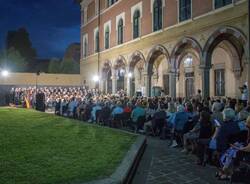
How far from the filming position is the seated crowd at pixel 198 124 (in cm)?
676

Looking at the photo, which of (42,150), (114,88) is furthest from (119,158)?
(114,88)

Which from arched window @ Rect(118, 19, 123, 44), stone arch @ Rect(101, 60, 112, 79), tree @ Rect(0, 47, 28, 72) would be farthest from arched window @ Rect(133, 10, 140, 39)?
tree @ Rect(0, 47, 28, 72)

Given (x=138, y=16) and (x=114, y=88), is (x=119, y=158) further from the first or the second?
(x=114, y=88)

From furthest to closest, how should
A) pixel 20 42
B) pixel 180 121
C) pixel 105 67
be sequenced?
pixel 20 42, pixel 105 67, pixel 180 121

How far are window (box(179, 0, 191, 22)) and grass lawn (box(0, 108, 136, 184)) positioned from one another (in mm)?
11573

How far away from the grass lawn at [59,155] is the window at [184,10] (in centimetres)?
1157

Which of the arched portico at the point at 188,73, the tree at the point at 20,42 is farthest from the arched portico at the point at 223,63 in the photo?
the tree at the point at 20,42

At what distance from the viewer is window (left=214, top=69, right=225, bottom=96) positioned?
2209cm

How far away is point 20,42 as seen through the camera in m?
63.2

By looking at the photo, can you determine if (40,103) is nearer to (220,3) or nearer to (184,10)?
(184,10)

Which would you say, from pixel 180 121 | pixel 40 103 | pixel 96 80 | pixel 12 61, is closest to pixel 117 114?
pixel 180 121

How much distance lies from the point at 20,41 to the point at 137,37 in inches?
1658

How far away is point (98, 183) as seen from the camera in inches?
212

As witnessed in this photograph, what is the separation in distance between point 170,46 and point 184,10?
2445 mm
